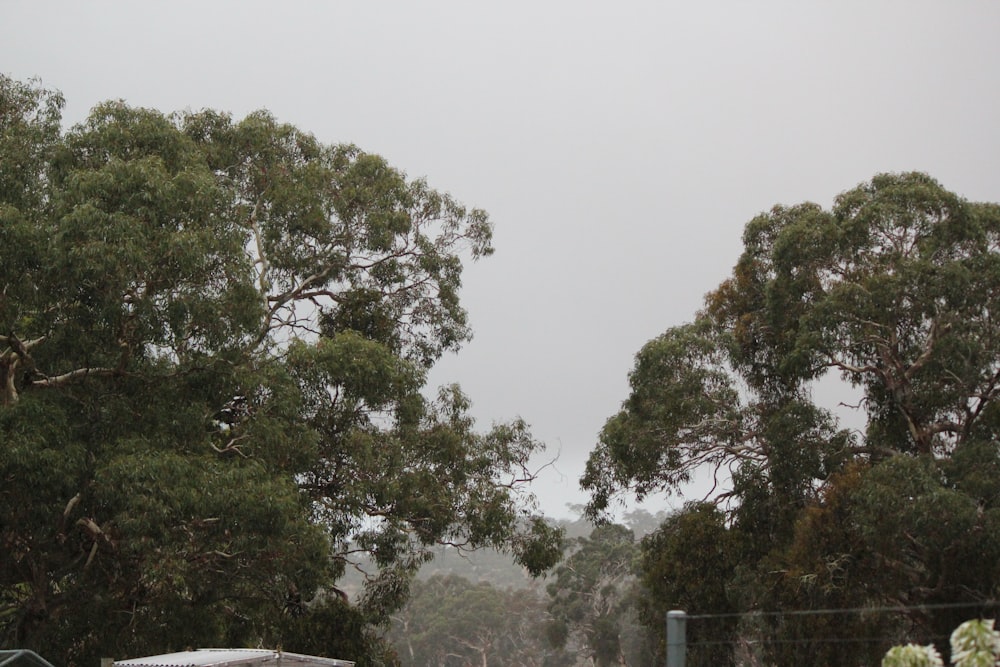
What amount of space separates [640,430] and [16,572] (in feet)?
34.5

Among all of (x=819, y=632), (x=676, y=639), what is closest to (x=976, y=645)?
(x=676, y=639)

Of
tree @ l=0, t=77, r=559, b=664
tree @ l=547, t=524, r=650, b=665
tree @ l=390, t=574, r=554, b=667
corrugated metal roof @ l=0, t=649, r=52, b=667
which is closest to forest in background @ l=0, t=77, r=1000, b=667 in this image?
tree @ l=0, t=77, r=559, b=664

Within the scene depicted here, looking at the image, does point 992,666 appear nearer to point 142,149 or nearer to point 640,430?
point 142,149

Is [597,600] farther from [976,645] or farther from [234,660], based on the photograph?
[976,645]

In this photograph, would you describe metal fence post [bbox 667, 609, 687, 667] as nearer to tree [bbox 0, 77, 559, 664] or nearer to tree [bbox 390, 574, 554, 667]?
tree [bbox 0, 77, 559, 664]

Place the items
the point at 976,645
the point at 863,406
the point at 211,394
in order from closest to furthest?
the point at 976,645 → the point at 211,394 → the point at 863,406

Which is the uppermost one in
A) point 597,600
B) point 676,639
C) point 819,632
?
point 597,600

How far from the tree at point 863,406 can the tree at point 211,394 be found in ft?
10.6

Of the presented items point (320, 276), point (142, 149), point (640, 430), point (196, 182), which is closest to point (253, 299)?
point (196, 182)

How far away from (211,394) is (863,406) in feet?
38.0

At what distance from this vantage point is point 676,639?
594cm

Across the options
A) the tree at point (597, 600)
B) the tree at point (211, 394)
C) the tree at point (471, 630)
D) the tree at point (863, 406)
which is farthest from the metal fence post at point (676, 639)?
the tree at point (471, 630)

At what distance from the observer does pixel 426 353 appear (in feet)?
68.1

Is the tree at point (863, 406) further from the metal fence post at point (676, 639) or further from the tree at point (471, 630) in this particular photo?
the tree at point (471, 630)
